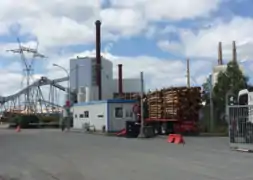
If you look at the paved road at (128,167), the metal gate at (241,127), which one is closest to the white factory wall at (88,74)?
the metal gate at (241,127)

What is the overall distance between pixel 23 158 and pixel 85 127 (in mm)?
40333

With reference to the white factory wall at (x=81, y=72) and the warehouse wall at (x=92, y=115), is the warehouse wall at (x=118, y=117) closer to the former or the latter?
the warehouse wall at (x=92, y=115)

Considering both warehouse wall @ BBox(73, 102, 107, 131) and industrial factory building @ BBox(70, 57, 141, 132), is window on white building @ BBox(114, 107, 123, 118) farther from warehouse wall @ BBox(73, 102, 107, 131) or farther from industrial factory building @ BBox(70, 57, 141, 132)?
warehouse wall @ BBox(73, 102, 107, 131)

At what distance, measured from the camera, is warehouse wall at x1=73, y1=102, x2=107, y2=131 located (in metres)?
58.4

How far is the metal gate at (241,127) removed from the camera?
23.5 m

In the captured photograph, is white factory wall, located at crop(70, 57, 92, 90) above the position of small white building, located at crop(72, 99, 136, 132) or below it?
above

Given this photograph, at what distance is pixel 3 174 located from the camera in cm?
1577

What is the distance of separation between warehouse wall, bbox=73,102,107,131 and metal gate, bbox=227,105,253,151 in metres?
33.5

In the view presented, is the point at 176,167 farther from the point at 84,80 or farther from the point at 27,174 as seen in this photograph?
the point at 84,80

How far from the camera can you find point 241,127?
24.0m

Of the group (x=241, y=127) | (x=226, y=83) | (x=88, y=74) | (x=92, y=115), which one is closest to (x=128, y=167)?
(x=241, y=127)

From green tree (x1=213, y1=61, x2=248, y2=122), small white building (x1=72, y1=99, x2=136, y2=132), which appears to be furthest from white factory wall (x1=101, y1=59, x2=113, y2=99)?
green tree (x1=213, y1=61, x2=248, y2=122)

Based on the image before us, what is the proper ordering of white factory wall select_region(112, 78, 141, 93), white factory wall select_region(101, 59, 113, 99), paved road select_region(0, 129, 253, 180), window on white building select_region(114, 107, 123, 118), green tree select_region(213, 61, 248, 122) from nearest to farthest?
1. paved road select_region(0, 129, 253, 180)
2. window on white building select_region(114, 107, 123, 118)
3. green tree select_region(213, 61, 248, 122)
4. white factory wall select_region(101, 59, 113, 99)
5. white factory wall select_region(112, 78, 141, 93)

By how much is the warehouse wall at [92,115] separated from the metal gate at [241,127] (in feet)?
110
